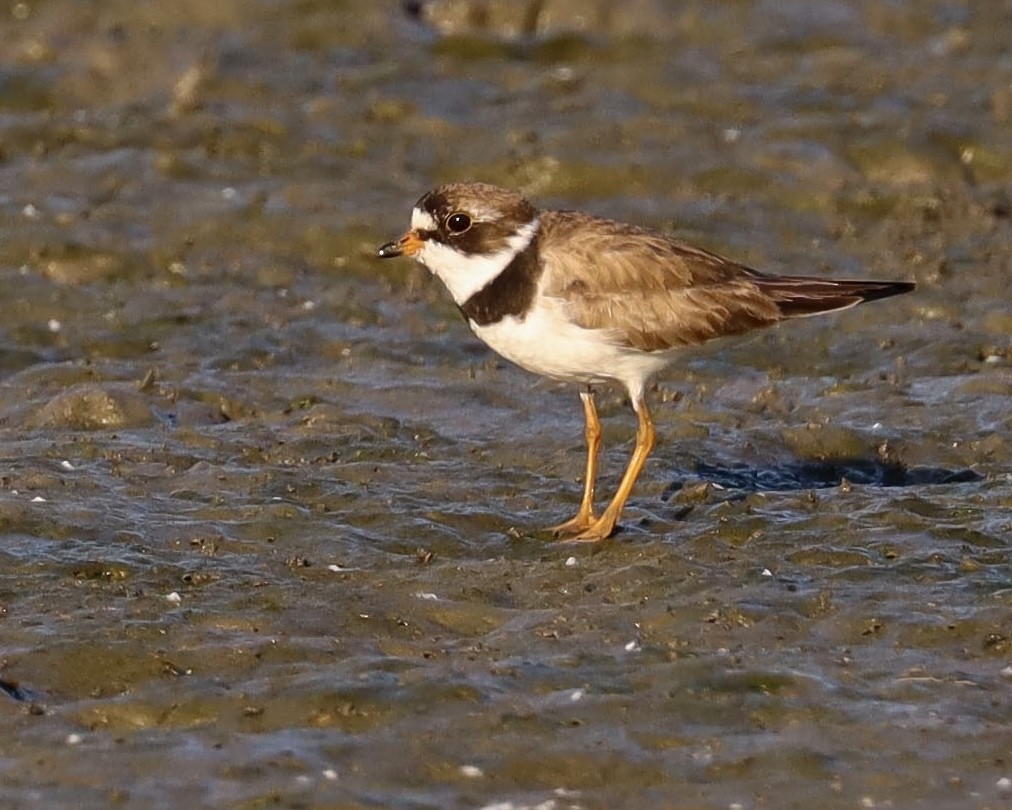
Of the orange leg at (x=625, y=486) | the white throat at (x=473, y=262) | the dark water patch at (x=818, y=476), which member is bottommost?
the dark water patch at (x=818, y=476)

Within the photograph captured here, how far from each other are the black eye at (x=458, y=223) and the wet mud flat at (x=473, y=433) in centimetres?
122

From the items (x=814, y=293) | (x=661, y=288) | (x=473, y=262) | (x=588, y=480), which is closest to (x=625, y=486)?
(x=588, y=480)

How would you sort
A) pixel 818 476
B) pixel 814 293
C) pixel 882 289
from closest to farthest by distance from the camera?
pixel 882 289 < pixel 814 293 < pixel 818 476

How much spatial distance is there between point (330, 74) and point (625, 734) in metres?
9.56

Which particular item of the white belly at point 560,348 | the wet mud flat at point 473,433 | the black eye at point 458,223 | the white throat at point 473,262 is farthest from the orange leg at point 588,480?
the black eye at point 458,223

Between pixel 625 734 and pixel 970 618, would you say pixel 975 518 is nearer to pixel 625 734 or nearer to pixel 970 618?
pixel 970 618

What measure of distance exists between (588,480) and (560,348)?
0.66 metres

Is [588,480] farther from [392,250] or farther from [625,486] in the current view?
[392,250]

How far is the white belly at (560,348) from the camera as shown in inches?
324

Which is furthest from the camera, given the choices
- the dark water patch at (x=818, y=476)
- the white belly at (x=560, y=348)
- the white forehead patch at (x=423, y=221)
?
the dark water patch at (x=818, y=476)

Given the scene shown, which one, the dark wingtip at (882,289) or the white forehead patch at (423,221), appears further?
the dark wingtip at (882,289)

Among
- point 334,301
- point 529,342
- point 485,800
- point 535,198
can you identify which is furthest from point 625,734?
point 535,198

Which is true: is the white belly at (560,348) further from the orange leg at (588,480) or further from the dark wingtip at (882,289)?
the dark wingtip at (882,289)

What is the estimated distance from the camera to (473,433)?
9.80m
